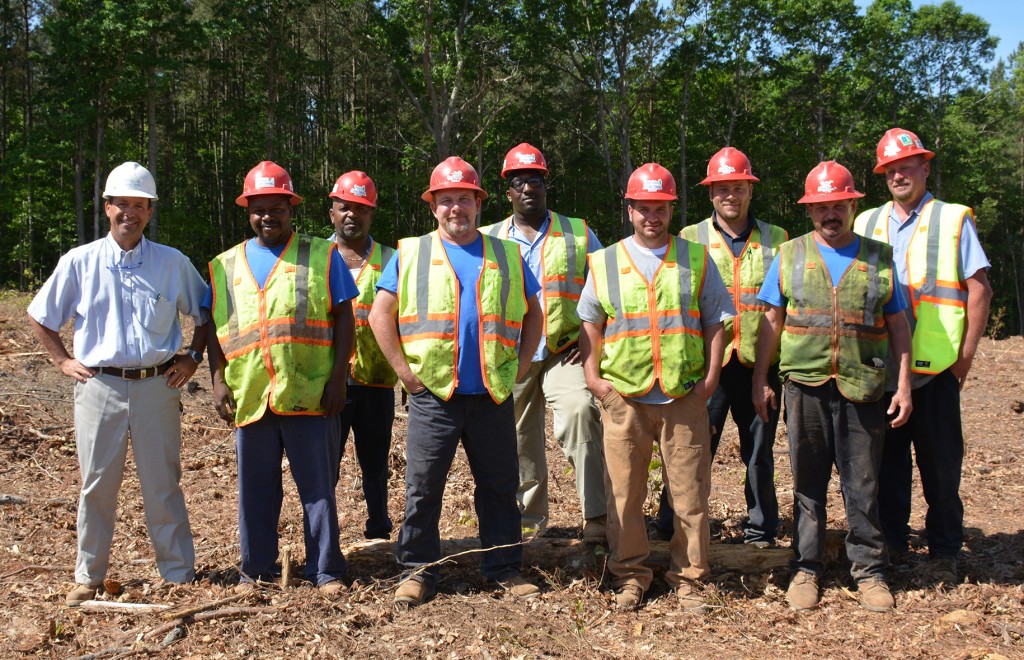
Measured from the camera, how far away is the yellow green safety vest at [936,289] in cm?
505

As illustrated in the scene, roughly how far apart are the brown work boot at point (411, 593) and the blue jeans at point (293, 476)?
40 centimetres

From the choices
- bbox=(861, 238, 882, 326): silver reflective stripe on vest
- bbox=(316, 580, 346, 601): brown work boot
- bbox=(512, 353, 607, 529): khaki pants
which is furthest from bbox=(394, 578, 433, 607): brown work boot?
bbox=(861, 238, 882, 326): silver reflective stripe on vest

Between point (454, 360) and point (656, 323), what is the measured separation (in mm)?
1107

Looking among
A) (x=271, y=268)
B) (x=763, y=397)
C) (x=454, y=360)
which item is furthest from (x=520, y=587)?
(x=271, y=268)

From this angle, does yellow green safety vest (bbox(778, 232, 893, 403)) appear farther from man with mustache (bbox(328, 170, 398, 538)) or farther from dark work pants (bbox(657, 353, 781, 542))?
man with mustache (bbox(328, 170, 398, 538))

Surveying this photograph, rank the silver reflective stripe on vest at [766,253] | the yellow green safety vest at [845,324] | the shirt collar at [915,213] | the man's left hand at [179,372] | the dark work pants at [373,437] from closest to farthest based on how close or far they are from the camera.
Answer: the yellow green safety vest at [845,324] → the man's left hand at [179,372] → the shirt collar at [915,213] → the silver reflective stripe on vest at [766,253] → the dark work pants at [373,437]

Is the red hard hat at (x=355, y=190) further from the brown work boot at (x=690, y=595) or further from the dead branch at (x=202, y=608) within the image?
the brown work boot at (x=690, y=595)

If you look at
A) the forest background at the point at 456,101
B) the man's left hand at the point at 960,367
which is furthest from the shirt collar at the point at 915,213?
the forest background at the point at 456,101

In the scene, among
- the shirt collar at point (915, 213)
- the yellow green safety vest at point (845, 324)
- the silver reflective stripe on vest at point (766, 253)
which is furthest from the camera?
the silver reflective stripe on vest at point (766, 253)

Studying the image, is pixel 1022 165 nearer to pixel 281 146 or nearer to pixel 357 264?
pixel 281 146

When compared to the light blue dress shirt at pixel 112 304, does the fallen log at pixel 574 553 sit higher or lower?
lower

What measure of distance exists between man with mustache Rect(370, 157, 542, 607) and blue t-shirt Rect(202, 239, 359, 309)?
26cm

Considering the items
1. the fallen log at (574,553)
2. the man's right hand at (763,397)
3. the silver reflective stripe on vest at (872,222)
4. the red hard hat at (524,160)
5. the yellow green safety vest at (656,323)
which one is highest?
the red hard hat at (524,160)

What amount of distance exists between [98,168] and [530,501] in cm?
2610
